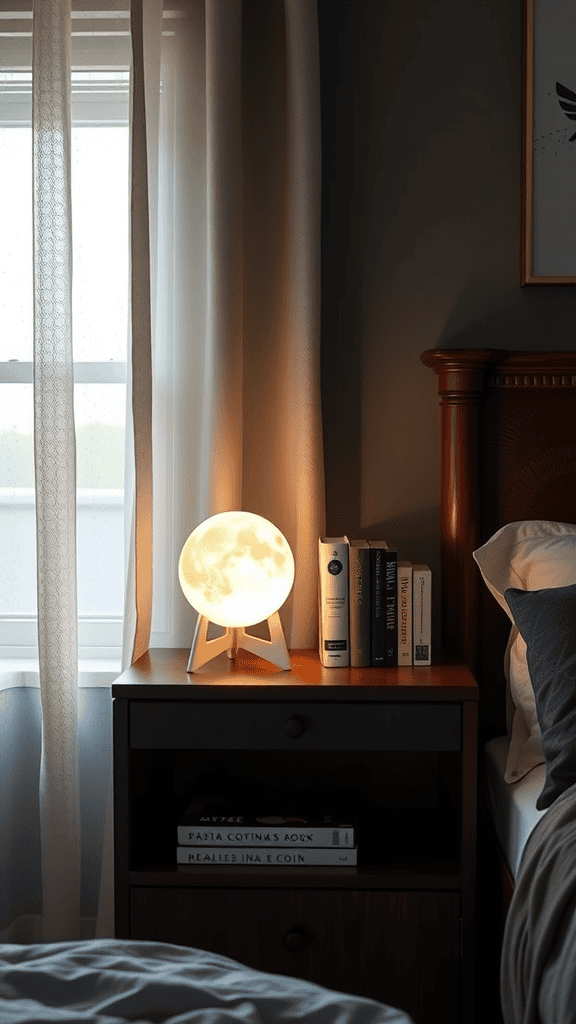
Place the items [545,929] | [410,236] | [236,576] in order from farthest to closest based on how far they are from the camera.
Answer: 1. [410,236]
2. [236,576]
3. [545,929]

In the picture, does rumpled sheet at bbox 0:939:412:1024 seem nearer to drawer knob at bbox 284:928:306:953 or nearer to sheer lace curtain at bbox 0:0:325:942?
drawer knob at bbox 284:928:306:953

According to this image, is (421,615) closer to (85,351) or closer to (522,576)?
(522,576)

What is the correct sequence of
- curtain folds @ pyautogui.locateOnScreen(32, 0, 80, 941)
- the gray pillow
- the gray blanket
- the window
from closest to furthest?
1. the gray blanket
2. the gray pillow
3. curtain folds @ pyautogui.locateOnScreen(32, 0, 80, 941)
4. the window

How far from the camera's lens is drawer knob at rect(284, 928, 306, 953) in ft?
5.43

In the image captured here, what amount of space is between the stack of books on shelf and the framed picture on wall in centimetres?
123

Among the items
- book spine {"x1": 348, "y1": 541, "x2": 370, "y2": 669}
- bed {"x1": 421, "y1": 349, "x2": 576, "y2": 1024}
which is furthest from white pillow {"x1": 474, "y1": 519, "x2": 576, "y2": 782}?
book spine {"x1": 348, "y1": 541, "x2": 370, "y2": 669}

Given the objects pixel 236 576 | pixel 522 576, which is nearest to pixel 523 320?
pixel 522 576

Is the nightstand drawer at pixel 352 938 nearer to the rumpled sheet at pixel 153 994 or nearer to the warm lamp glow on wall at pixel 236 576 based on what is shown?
the warm lamp glow on wall at pixel 236 576

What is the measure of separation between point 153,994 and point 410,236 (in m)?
1.68

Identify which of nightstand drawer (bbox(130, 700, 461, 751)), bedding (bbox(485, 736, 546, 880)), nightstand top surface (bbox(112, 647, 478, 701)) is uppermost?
nightstand top surface (bbox(112, 647, 478, 701))

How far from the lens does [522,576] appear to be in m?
1.81

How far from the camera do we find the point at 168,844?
184 centimetres

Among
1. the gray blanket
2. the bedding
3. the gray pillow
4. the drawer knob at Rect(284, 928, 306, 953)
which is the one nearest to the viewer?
the gray blanket

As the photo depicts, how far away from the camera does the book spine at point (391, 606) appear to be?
182 centimetres
